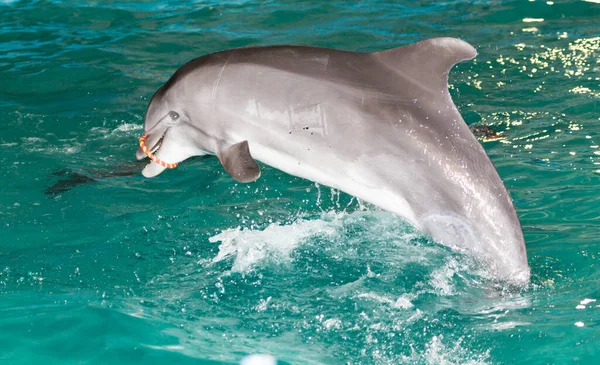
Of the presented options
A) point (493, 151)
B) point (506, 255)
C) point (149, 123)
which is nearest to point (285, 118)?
Result: point (149, 123)

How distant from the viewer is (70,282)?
20.4 ft

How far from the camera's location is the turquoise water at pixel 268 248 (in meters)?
5.24

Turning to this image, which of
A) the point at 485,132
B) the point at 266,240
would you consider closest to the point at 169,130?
the point at 266,240

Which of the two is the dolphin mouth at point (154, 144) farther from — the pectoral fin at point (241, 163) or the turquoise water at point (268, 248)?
the pectoral fin at point (241, 163)

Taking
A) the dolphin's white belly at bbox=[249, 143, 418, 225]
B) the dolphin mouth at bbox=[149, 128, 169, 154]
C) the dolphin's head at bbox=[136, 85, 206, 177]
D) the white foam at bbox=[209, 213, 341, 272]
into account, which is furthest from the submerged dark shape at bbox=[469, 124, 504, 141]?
the dolphin mouth at bbox=[149, 128, 169, 154]

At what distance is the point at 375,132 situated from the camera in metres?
5.84

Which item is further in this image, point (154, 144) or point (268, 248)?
point (154, 144)

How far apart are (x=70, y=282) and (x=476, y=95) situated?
6245 millimetres

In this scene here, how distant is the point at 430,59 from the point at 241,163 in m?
1.68

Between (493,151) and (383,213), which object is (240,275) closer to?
(383,213)

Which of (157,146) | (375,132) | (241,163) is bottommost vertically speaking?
(157,146)

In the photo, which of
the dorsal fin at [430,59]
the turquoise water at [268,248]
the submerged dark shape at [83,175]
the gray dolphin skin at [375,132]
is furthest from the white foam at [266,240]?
the submerged dark shape at [83,175]

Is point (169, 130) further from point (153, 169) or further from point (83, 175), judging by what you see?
point (83, 175)

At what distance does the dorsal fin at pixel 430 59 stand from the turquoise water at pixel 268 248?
1403 millimetres
